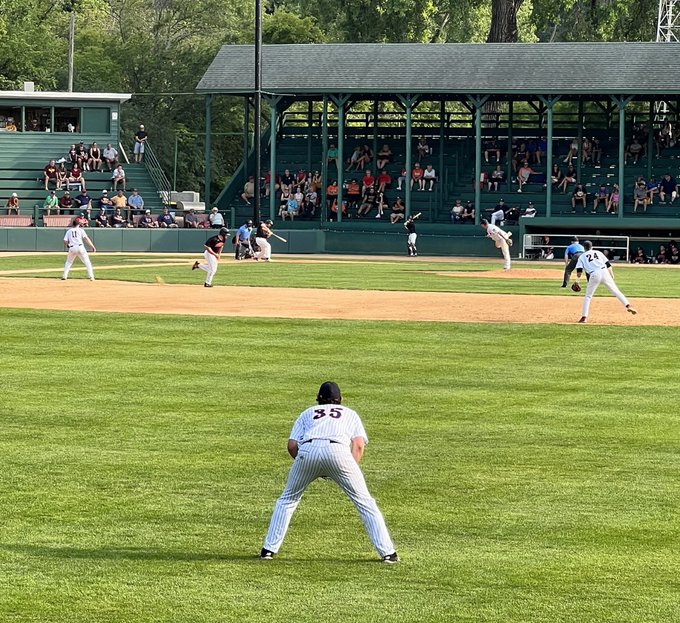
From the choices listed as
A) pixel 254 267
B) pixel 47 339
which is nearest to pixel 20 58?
pixel 254 267

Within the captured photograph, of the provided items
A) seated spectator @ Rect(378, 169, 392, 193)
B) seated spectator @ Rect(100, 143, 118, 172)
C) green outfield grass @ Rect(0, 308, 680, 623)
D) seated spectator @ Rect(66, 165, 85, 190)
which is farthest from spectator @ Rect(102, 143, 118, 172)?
green outfield grass @ Rect(0, 308, 680, 623)

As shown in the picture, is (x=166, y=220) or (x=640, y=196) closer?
(x=640, y=196)

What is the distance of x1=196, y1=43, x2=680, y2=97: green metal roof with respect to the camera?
50875 mm

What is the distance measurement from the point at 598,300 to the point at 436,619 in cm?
2295

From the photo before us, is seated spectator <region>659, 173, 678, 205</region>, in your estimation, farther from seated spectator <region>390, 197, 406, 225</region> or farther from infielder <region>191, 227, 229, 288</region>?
infielder <region>191, 227, 229, 288</region>

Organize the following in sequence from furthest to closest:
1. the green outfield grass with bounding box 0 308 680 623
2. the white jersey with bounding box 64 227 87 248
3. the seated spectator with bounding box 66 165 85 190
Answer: the seated spectator with bounding box 66 165 85 190 → the white jersey with bounding box 64 227 87 248 → the green outfield grass with bounding box 0 308 680 623

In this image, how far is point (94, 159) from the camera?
55.9 metres

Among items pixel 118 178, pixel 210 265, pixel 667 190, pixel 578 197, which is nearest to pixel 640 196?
pixel 667 190

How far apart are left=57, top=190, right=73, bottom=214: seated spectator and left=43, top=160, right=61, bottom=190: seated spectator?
4.95 ft

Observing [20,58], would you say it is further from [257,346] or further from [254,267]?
[257,346]

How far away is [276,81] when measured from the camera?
5466 cm

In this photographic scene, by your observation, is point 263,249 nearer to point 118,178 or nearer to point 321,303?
point 118,178

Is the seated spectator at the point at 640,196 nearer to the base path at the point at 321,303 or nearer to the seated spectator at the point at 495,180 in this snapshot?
the seated spectator at the point at 495,180

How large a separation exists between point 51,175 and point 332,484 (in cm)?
4415
